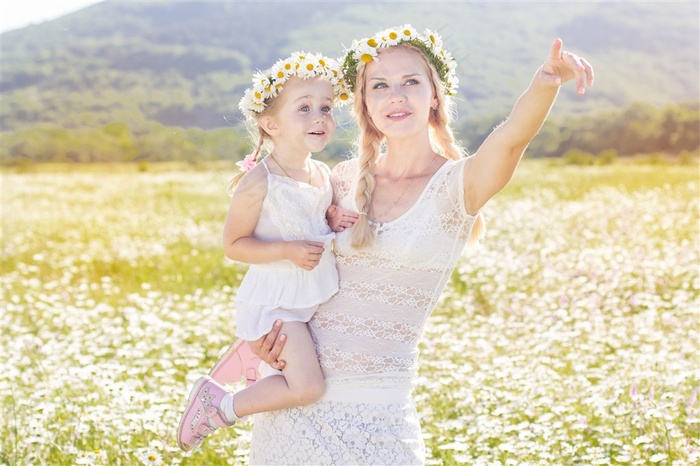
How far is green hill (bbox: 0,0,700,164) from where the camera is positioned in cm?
7188

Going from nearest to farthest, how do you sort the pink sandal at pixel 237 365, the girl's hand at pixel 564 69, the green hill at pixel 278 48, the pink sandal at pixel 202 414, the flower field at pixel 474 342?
the girl's hand at pixel 564 69
the pink sandal at pixel 202 414
the pink sandal at pixel 237 365
the flower field at pixel 474 342
the green hill at pixel 278 48

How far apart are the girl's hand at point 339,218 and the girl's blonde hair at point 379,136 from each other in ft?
0.25

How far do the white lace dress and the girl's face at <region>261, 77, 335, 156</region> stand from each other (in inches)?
17.0

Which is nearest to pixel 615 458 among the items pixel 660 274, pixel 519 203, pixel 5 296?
pixel 660 274

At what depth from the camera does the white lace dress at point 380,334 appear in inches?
130

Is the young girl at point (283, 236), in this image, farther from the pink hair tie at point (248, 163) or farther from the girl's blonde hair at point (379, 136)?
the girl's blonde hair at point (379, 136)

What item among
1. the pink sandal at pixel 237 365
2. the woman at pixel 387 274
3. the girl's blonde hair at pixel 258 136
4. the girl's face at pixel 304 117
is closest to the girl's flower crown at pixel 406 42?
the woman at pixel 387 274

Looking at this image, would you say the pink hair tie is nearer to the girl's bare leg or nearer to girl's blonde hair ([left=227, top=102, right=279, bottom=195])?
girl's blonde hair ([left=227, top=102, right=279, bottom=195])

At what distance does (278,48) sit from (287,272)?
110316 mm

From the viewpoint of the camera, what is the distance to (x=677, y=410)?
455 cm

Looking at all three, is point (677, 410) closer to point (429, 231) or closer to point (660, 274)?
point (429, 231)

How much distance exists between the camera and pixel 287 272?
3.45 metres

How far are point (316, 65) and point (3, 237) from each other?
10505 millimetres

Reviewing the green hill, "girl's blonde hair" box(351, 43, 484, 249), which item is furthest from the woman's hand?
the green hill
